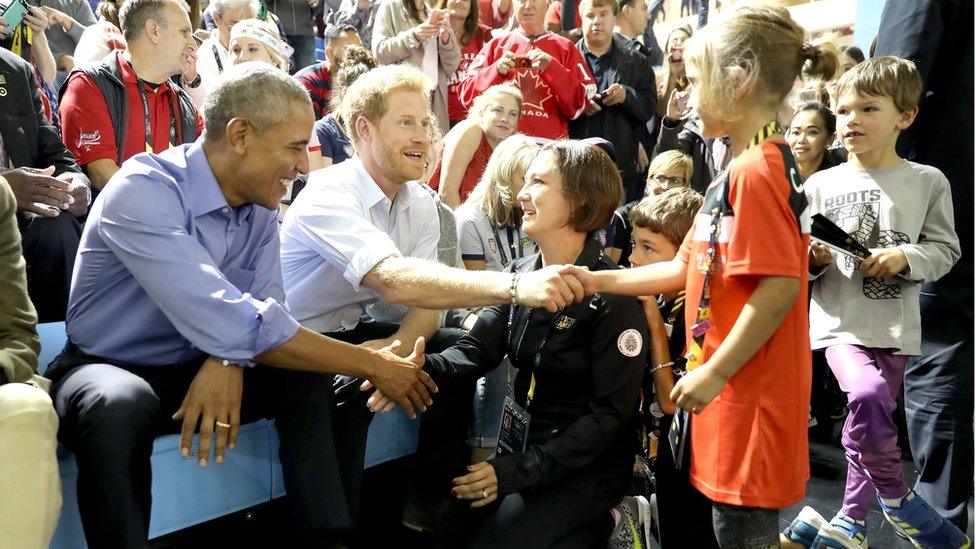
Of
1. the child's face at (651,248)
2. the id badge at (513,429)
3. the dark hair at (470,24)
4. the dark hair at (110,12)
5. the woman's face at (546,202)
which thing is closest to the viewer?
the id badge at (513,429)

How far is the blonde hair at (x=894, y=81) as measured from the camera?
9.32 ft

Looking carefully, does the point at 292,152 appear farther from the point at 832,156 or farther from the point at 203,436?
the point at 832,156

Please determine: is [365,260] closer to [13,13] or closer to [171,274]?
[171,274]

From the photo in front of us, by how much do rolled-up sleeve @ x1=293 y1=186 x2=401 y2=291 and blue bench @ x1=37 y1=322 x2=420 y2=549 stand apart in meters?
0.54

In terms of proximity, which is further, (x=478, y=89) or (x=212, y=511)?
(x=478, y=89)

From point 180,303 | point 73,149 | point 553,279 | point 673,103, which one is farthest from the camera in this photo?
point 673,103

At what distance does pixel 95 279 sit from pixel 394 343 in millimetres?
844

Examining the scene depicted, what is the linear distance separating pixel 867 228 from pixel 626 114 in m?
2.65

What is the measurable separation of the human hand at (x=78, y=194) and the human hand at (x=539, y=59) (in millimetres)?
2710

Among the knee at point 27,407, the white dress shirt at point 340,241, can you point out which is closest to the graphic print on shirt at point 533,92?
the white dress shirt at point 340,241

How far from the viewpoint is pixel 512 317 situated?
2.59 m

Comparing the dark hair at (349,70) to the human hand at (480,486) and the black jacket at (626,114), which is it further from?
the human hand at (480,486)

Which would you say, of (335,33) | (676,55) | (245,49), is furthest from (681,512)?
(335,33)

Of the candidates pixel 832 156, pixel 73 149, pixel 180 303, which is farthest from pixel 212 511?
pixel 832 156
